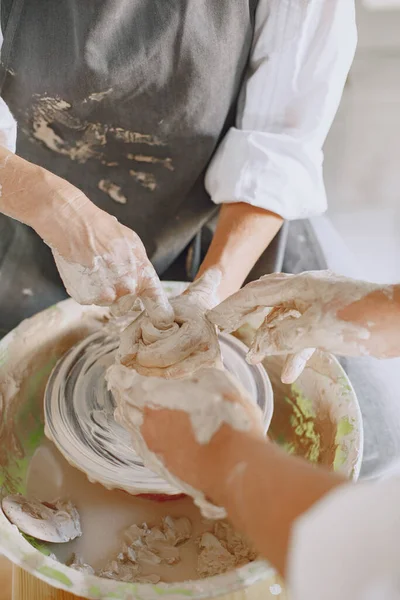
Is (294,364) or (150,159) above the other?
(150,159)

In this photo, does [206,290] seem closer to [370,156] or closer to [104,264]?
[104,264]

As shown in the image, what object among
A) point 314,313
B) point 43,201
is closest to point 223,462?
point 314,313

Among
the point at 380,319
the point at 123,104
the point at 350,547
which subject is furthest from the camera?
the point at 123,104

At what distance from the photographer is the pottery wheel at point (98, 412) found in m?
0.99

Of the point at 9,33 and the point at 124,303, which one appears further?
the point at 9,33

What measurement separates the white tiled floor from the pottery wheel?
117cm

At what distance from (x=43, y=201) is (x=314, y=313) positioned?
0.46 meters

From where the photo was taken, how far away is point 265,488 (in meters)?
0.52

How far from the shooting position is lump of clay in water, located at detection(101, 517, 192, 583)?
94cm

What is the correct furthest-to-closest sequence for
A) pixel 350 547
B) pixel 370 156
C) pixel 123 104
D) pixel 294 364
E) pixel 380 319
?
pixel 370 156, pixel 123 104, pixel 294 364, pixel 380 319, pixel 350 547

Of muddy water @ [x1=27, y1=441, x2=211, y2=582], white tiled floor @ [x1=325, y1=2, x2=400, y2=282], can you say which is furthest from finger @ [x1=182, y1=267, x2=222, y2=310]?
white tiled floor @ [x1=325, y1=2, x2=400, y2=282]

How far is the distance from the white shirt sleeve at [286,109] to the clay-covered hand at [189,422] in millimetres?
607

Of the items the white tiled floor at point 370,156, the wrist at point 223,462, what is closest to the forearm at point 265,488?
the wrist at point 223,462

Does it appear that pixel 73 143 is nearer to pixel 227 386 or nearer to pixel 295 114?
pixel 295 114
